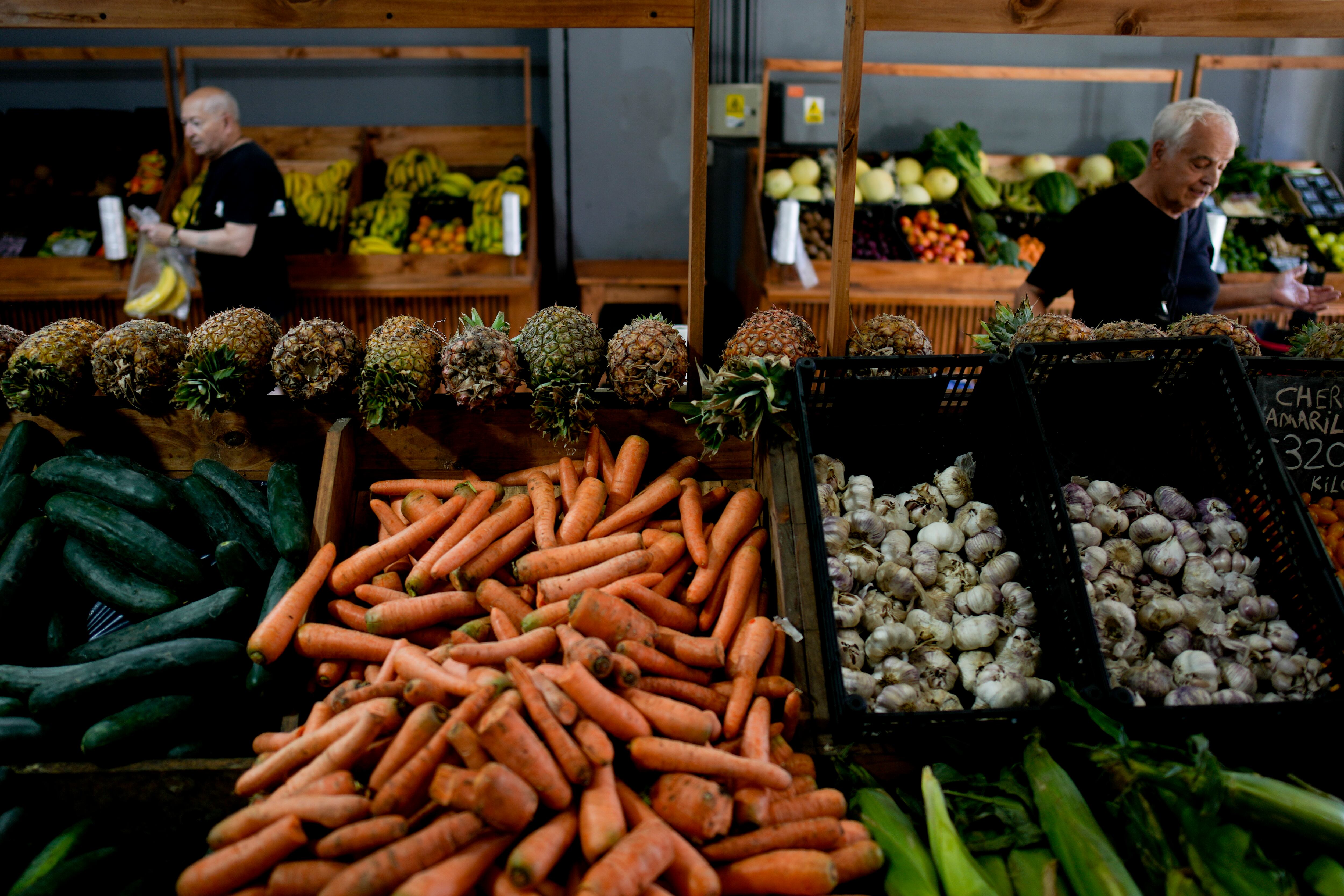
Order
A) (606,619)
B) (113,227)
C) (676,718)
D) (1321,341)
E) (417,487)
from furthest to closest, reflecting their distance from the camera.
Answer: (113,227) < (1321,341) < (417,487) < (606,619) < (676,718)

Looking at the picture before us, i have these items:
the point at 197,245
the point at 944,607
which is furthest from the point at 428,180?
the point at 944,607

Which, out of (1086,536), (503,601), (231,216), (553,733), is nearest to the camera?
(553,733)

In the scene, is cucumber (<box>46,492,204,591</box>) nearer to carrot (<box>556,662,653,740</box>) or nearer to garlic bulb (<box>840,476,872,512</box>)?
carrot (<box>556,662,653,740</box>)

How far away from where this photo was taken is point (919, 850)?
1486 mm

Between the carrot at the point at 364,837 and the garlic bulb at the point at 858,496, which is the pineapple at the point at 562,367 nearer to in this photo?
the garlic bulb at the point at 858,496

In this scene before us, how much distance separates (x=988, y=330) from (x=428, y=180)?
4.71 meters

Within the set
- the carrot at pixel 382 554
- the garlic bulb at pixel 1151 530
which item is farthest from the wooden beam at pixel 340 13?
the garlic bulb at pixel 1151 530

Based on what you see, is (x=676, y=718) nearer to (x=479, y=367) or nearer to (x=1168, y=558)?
(x=479, y=367)

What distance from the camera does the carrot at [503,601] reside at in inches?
72.3

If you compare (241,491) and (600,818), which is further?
(241,491)

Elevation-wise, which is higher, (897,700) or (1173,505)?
(1173,505)

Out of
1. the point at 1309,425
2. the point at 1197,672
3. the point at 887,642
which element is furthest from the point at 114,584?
the point at 1309,425

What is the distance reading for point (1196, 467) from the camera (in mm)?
2121

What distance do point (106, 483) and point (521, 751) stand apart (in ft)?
4.54
